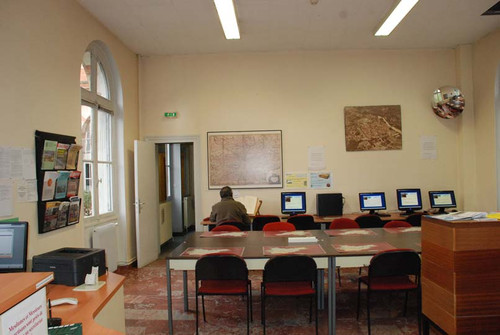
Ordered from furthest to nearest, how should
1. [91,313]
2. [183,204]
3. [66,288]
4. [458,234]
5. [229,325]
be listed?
[183,204]
[229,325]
[66,288]
[91,313]
[458,234]

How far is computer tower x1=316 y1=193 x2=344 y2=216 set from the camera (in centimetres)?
601

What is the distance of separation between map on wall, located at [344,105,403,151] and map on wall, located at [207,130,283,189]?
1.29m

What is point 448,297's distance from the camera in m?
1.39

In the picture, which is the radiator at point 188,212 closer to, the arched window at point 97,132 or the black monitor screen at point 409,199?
the arched window at point 97,132

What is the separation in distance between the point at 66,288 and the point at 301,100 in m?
4.91

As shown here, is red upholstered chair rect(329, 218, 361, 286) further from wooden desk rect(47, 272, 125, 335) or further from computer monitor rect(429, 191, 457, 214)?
wooden desk rect(47, 272, 125, 335)

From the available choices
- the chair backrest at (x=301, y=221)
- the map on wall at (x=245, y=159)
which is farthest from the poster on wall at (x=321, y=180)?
the chair backrest at (x=301, y=221)

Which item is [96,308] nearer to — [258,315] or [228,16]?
[258,315]

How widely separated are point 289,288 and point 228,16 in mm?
3357

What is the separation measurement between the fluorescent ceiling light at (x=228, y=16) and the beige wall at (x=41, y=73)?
1.75 meters

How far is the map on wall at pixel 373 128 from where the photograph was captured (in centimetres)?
628

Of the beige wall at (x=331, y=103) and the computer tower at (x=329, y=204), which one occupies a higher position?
the beige wall at (x=331, y=103)

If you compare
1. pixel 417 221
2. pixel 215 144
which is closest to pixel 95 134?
pixel 215 144

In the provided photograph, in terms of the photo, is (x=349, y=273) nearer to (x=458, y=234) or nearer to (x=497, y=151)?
(x=497, y=151)
